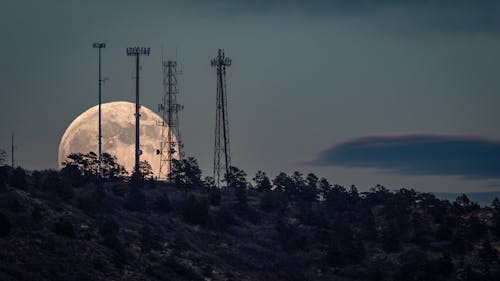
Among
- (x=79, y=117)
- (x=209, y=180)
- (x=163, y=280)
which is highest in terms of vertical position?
(x=79, y=117)

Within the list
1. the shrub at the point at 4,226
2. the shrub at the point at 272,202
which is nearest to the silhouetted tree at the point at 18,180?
the shrub at the point at 4,226

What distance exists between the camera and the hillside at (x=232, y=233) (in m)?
88.8

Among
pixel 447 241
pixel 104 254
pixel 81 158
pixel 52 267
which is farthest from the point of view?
pixel 81 158

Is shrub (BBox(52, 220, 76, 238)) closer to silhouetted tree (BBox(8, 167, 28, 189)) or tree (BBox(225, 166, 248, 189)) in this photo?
silhouetted tree (BBox(8, 167, 28, 189))

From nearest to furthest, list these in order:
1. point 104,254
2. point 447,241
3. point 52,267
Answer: point 52,267 → point 104,254 → point 447,241

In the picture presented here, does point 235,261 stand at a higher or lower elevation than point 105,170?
lower

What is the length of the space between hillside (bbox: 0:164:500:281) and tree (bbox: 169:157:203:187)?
0.71m

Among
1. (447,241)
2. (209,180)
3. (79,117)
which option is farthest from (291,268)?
(79,117)

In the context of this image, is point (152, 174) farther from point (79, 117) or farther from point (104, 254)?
point (104, 254)

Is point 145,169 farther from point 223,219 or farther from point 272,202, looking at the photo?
point 223,219

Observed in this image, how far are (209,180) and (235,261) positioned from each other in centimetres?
3113

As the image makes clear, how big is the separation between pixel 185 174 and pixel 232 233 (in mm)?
20566

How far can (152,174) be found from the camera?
138 metres

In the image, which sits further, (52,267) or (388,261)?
(388,261)
